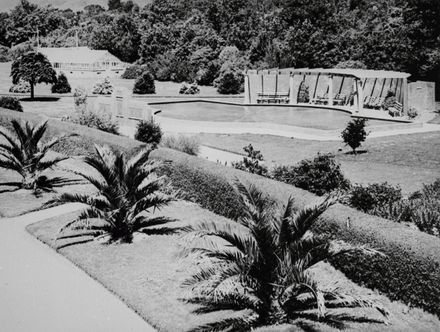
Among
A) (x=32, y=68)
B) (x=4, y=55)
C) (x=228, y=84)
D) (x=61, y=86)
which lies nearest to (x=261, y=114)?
(x=32, y=68)

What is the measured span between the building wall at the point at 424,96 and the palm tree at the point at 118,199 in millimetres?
29462

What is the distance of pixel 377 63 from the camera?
43031mm

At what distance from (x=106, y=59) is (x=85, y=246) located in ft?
185

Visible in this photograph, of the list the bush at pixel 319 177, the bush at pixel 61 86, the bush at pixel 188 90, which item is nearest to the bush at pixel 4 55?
the bush at pixel 61 86

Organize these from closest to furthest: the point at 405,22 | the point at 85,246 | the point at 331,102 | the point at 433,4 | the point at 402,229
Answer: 1. the point at 402,229
2. the point at 85,246
3. the point at 331,102
4. the point at 433,4
5. the point at 405,22

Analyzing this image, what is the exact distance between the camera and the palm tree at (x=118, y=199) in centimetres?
948

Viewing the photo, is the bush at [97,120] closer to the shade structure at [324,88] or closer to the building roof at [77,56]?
the shade structure at [324,88]

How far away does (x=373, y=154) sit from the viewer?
18844 mm

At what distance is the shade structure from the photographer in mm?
31047

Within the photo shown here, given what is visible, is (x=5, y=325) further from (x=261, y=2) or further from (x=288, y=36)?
(x=261, y=2)

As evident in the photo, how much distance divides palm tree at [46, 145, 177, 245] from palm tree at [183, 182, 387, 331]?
10.7 feet

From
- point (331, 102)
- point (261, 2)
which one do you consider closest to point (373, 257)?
point (331, 102)

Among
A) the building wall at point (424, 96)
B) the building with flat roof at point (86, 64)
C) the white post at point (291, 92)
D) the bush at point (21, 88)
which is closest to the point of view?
the white post at point (291, 92)

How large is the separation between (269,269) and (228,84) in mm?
41331
